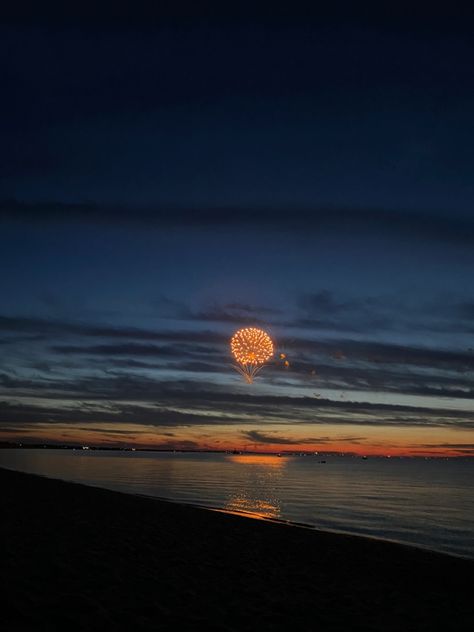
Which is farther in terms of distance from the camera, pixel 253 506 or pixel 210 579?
pixel 253 506

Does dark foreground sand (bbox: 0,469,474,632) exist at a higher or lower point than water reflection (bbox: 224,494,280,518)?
lower

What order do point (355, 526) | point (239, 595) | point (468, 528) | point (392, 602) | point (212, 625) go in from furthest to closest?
point (468, 528), point (355, 526), point (392, 602), point (239, 595), point (212, 625)

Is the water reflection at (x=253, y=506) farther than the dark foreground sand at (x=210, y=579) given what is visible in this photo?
Yes

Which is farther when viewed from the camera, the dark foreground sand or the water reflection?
Result: the water reflection

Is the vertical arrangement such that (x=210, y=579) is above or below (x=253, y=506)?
below

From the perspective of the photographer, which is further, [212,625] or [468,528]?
[468,528]

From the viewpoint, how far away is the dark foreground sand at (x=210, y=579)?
11.8 metres

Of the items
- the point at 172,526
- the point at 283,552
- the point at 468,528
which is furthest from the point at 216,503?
the point at 283,552

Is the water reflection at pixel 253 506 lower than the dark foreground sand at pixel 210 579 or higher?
higher

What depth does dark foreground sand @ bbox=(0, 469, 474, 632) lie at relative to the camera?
38.6 feet

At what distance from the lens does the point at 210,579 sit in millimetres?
15680

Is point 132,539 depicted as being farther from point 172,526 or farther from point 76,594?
point 76,594

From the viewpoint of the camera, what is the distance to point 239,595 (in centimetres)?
1418

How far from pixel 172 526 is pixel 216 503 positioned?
2779cm
